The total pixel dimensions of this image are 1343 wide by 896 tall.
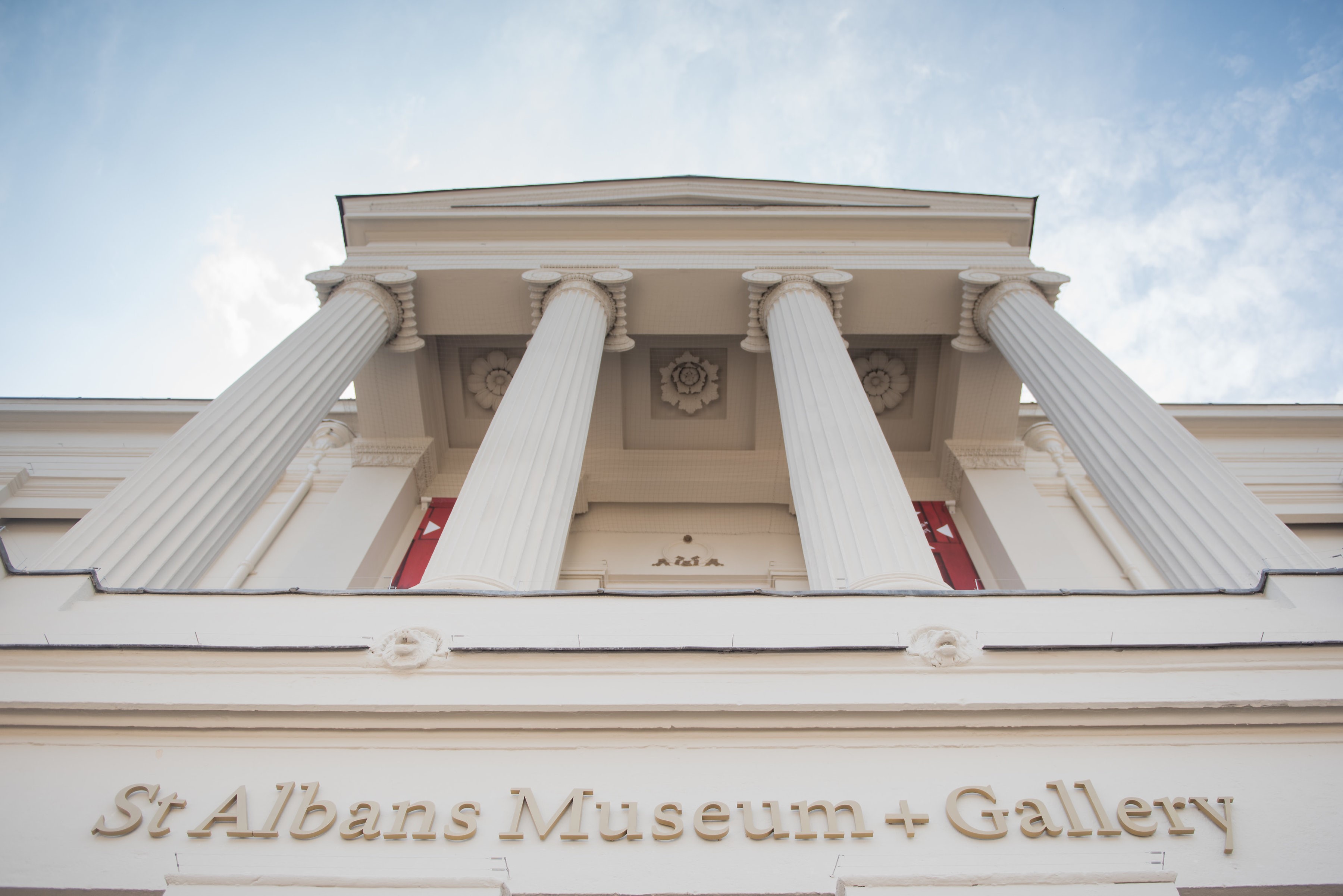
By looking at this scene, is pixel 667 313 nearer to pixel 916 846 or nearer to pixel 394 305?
pixel 394 305

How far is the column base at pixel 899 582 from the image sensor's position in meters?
6.83

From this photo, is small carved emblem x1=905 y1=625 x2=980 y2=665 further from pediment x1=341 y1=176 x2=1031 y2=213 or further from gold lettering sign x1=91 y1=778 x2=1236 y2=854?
pediment x1=341 y1=176 x2=1031 y2=213

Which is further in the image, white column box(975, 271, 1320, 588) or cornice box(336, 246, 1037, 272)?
cornice box(336, 246, 1037, 272)

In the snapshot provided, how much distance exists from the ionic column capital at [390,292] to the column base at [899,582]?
10.4 metres

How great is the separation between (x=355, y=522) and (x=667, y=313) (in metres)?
7.03

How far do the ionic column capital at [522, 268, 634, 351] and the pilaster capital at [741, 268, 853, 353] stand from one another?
216 centimetres

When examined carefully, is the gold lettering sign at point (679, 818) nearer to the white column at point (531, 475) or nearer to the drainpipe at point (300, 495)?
the white column at point (531, 475)

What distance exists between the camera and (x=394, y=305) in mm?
14336

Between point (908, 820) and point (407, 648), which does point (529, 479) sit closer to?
point (407, 648)

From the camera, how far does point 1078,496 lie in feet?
52.8

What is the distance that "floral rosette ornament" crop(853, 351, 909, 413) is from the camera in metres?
17.0

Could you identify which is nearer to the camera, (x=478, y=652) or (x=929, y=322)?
(x=478, y=652)

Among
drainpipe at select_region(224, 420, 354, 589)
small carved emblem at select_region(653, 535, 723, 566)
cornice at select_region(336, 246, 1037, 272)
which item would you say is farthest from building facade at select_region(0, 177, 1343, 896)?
small carved emblem at select_region(653, 535, 723, 566)

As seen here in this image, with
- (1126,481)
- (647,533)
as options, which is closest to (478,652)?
(1126,481)
